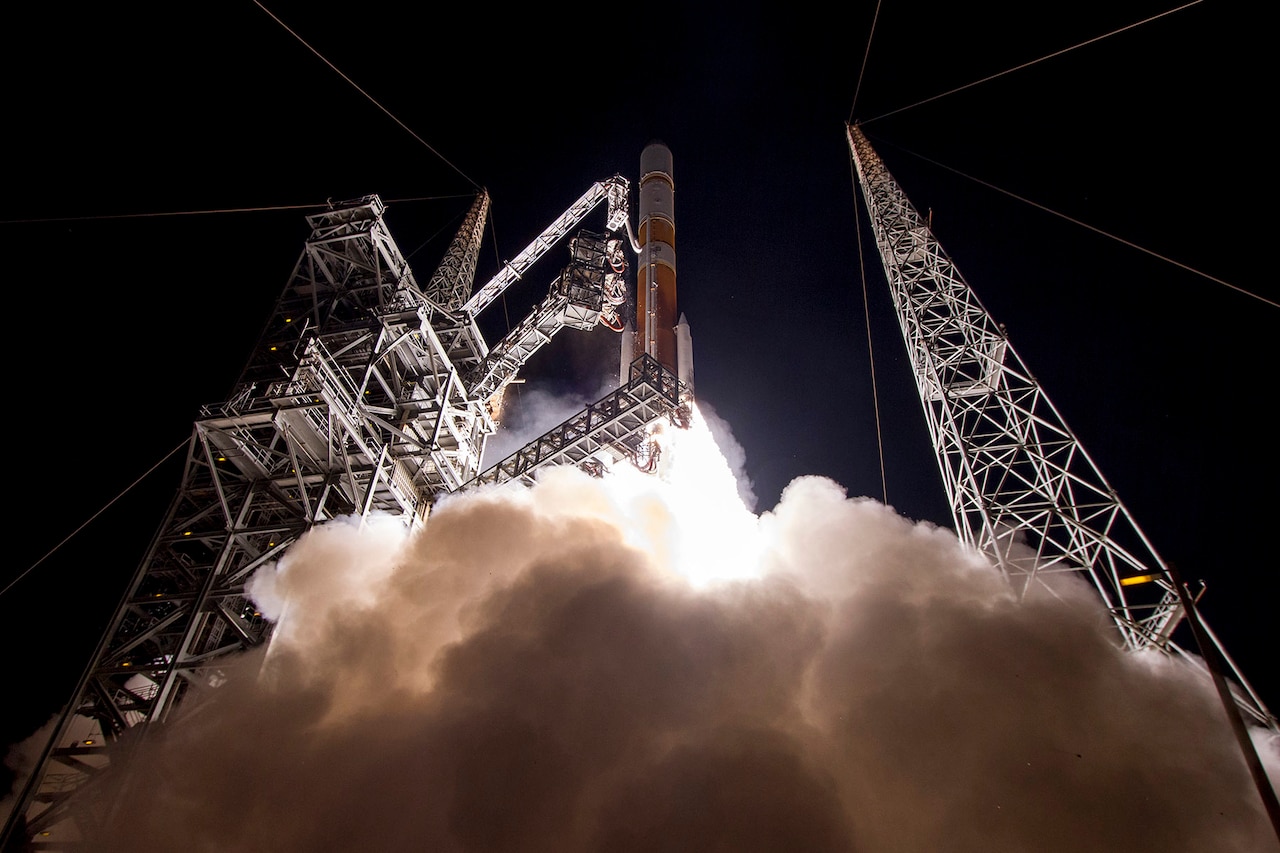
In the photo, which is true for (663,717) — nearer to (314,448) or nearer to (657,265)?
(314,448)

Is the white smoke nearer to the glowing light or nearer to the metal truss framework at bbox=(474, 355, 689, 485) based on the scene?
the glowing light

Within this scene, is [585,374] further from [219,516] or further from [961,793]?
[961,793]

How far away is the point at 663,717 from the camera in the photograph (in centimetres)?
1235

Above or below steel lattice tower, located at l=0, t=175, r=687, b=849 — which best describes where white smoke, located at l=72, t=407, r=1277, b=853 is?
below

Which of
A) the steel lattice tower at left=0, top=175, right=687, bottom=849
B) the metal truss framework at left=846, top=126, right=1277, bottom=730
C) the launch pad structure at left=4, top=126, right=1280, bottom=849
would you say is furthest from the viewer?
the metal truss framework at left=846, top=126, right=1277, bottom=730

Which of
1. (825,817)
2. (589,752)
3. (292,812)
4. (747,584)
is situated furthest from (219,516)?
(825,817)

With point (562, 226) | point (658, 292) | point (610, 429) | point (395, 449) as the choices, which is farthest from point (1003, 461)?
point (562, 226)

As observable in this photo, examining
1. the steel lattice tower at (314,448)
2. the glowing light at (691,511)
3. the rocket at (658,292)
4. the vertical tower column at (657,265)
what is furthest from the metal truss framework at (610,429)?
the rocket at (658,292)

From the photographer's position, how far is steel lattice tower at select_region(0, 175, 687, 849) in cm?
1364

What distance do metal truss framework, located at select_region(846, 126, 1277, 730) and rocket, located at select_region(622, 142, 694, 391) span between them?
7247 mm

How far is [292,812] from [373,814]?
127 centimetres

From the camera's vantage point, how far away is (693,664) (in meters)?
13.2

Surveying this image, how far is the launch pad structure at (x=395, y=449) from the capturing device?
14125 mm

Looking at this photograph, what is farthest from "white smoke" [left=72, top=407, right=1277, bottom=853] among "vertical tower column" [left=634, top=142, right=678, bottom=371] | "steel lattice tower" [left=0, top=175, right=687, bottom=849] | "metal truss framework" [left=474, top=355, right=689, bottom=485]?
"vertical tower column" [left=634, top=142, right=678, bottom=371]
